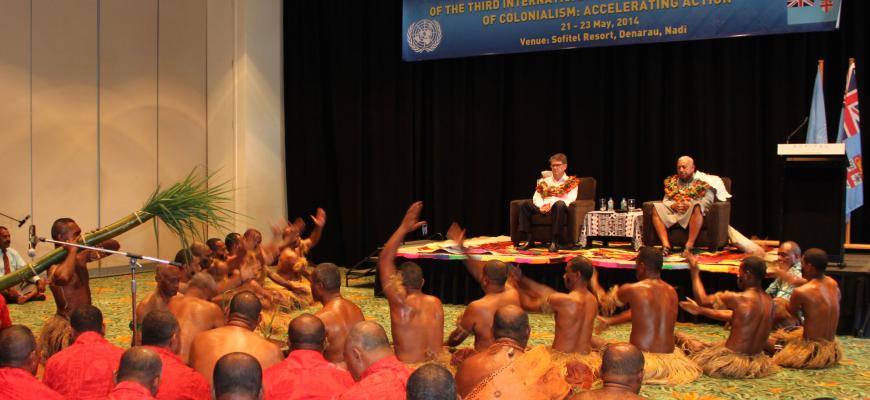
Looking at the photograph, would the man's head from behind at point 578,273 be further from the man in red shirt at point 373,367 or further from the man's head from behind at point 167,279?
the man's head from behind at point 167,279

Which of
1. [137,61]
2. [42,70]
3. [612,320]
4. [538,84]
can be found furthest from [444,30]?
[612,320]

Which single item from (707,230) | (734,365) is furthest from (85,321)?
(707,230)

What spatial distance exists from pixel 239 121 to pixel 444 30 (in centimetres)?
320

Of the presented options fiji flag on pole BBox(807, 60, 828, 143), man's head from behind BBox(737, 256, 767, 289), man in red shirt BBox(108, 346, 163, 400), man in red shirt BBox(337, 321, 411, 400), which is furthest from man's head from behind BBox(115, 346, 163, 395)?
fiji flag on pole BBox(807, 60, 828, 143)

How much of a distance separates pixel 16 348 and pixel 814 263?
4978mm

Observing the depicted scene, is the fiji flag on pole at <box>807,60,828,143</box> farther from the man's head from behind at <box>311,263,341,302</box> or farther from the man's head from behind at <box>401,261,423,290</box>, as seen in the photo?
the man's head from behind at <box>311,263,341,302</box>

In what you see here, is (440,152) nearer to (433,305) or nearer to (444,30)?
(444,30)

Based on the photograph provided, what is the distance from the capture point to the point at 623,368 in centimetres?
318

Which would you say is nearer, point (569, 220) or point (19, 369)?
point (19, 369)

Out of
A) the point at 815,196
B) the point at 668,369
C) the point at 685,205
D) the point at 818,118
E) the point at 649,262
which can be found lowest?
the point at 668,369

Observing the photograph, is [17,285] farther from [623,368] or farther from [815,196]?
[815,196]

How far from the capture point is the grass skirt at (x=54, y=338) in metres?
5.78

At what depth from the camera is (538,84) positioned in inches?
454

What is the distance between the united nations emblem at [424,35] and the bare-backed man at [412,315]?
6.35 metres
